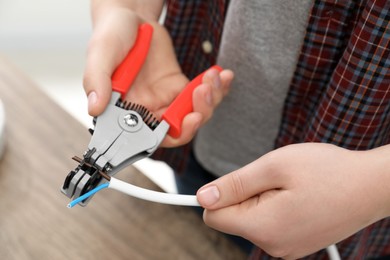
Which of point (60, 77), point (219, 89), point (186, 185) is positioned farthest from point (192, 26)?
point (60, 77)

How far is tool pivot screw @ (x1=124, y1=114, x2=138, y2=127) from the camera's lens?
0.51 metres

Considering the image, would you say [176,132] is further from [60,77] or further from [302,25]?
[60,77]

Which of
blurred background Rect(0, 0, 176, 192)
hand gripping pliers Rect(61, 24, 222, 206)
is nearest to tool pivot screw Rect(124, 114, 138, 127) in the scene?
hand gripping pliers Rect(61, 24, 222, 206)

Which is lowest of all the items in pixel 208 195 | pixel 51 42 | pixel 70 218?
pixel 51 42

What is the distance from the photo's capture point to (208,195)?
45cm

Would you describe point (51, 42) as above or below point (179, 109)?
below

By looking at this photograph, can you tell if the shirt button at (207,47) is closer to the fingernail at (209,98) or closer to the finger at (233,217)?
the fingernail at (209,98)

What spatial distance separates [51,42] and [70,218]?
3.84ft

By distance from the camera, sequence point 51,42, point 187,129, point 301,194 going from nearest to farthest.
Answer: point 301,194 < point 187,129 < point 51,42

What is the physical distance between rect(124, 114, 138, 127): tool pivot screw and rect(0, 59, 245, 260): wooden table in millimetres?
91

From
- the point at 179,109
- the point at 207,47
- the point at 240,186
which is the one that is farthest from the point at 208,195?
the point at 207,47

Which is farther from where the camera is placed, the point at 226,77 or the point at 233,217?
the point at 226,77

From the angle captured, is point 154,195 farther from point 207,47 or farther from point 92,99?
point 207,47

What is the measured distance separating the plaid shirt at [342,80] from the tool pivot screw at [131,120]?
0.63ft
